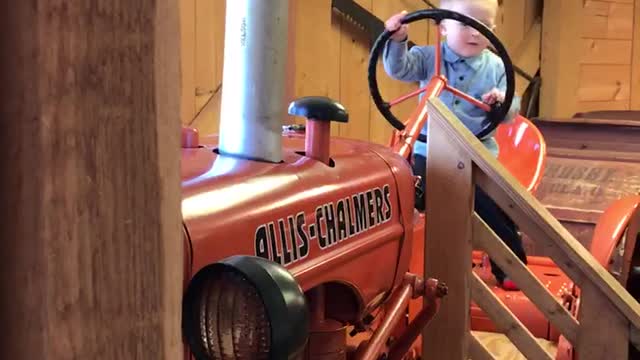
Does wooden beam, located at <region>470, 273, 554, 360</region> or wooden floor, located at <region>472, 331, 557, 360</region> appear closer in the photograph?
wooden beam, located at <region>470, 273, 554, 360</region>

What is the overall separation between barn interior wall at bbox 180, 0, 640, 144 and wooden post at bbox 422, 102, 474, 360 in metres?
0.95

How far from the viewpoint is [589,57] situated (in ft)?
16.8

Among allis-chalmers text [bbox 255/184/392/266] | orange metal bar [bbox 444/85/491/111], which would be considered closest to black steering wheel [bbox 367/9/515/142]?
orange metal bar [bbox 444/85/491/111]

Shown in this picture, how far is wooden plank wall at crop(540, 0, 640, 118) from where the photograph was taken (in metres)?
4.92

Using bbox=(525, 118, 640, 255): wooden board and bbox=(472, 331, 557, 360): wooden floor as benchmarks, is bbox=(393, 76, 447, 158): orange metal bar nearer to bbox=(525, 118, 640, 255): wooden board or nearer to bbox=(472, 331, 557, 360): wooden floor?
bbox=(472, 331, 557, 360): wooden floor

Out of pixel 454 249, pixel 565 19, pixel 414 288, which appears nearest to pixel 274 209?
pixel 414 288

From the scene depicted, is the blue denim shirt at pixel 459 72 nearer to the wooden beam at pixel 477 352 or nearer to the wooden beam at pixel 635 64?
the wooden beam at pixel 477 352

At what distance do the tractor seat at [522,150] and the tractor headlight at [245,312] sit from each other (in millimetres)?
1937

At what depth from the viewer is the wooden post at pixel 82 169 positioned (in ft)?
1.41

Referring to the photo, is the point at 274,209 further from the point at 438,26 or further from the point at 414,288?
the point at 438,26

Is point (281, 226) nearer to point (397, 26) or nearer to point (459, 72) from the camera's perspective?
point (397, 26)

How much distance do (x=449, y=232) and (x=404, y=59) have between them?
913 mm

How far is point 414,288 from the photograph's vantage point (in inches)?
62.7

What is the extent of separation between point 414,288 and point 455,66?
1158 millimetres
